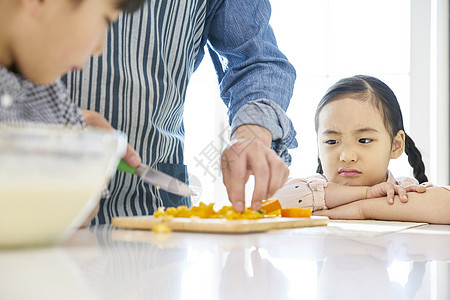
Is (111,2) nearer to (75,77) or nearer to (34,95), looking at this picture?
(34,95)

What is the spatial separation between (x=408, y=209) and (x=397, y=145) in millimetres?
570

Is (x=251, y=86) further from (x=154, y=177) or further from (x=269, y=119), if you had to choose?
(x=154, y=177)

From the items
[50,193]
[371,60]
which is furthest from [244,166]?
[371,60]

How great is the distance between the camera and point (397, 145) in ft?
7.01

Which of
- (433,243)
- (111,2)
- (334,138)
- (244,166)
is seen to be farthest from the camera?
(334,138)

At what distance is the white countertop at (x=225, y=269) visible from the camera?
1.39 feet

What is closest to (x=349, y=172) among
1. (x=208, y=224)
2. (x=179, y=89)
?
(x=179, y=89)

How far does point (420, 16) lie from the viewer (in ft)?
11.8

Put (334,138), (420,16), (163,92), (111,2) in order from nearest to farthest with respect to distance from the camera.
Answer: (111,2) → (163,92) → (334,138) → (420,16)

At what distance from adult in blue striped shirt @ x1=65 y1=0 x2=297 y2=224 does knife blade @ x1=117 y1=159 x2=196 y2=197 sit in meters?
0.12

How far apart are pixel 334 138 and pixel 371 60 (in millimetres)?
1916

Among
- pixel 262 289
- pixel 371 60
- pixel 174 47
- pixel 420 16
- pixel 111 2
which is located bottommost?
pixel 262 289

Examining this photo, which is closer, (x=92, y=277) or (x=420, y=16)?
(x=92, y=277)

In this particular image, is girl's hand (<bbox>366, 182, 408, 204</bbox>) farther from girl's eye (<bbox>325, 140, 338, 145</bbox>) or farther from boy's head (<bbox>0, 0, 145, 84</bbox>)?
boy's head (<bbox>0, 0, 145, 84</bbox>)
